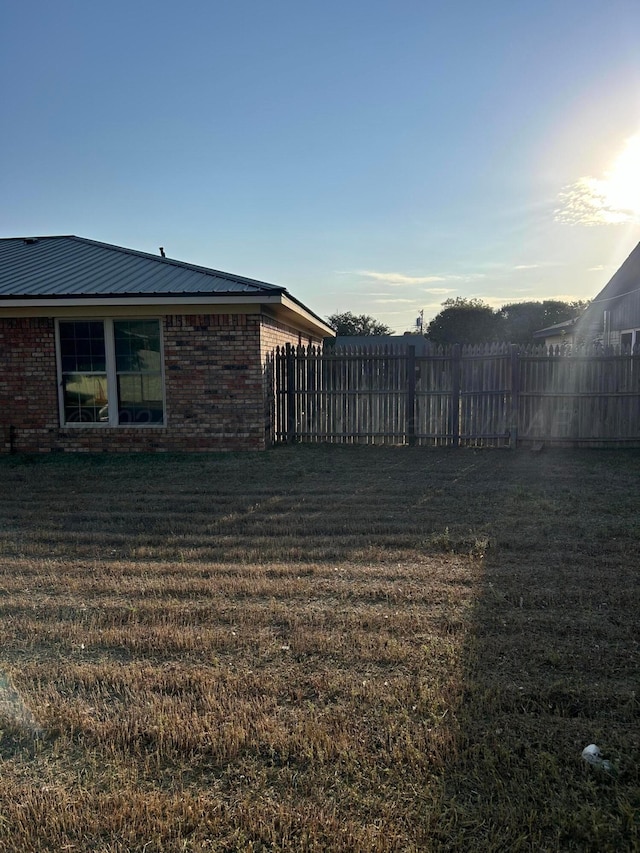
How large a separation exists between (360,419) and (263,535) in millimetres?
5754

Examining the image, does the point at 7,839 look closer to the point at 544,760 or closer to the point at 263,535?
the point at 544,760

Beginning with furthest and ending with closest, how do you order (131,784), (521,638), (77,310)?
1. (77,310)
2. (521,638)
3. (131,784)

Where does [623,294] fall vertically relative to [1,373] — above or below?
above

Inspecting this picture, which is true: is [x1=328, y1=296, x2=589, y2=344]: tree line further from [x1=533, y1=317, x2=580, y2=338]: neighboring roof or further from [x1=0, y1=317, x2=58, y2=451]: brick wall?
[x1=0, y1=317, x2=58, y2=451]: brick wall

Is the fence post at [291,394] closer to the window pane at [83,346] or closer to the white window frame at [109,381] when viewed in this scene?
the white window frame at [109,381]

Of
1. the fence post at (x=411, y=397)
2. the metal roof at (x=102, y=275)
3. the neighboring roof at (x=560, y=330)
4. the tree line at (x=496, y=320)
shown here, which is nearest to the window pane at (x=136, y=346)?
the metal roof at (x=102, y=275)

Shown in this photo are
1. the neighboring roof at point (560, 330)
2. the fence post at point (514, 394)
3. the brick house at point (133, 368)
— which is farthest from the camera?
the neighboring roof at point (560, 330)

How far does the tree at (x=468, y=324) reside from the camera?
1935 inches

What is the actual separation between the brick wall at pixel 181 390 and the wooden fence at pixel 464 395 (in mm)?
1064

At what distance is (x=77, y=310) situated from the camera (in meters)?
10.0

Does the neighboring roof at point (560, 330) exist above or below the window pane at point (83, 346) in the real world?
above

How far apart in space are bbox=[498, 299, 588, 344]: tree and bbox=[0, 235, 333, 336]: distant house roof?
129 feet

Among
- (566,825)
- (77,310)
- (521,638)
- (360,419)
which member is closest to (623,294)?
(360,419)

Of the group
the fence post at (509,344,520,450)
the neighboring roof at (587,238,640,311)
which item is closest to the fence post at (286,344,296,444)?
the fence post at (509,344,520,450)
